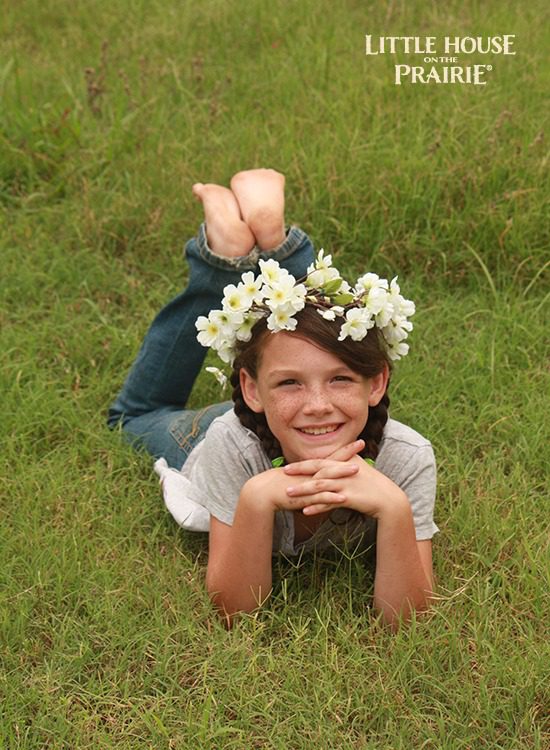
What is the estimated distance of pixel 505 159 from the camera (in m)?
4.44

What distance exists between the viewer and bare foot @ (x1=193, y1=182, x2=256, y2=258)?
3.46m

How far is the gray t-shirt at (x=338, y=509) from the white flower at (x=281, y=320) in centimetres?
38

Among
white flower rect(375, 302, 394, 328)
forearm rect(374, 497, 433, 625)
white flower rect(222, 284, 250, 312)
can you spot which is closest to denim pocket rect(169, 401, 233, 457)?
white flower rect(222, 284, 250, 312)

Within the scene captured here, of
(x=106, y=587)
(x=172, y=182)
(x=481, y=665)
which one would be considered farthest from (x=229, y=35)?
(x=481, y=665)

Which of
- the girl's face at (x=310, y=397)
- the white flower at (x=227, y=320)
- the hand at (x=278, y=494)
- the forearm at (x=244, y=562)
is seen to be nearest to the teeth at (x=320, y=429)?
the girl's face at (x=310, y=397)

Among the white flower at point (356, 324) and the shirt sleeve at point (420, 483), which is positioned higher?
the white flower at point (356, 324)

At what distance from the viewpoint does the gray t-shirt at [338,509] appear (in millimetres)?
3020

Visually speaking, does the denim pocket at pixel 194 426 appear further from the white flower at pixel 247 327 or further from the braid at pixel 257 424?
the white flower at pixel 247 327

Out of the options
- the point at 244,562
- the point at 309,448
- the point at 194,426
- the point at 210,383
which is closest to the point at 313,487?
the point at 309,448

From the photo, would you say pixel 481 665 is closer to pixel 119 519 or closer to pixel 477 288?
pixel 119 519

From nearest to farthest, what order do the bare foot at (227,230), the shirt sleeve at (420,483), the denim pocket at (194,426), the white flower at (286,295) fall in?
1. the white flower at (286,295)
2. the shirt sleeve at (420,483)
3. the bare foot at (227,230)
4. the denim pocket at (194,426)

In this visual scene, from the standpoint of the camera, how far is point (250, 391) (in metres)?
3.04

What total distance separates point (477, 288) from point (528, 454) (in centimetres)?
98

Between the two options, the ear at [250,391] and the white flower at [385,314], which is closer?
the white flower at [385,314]
